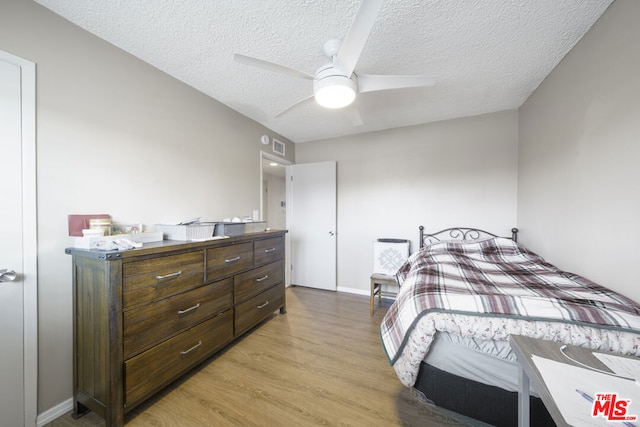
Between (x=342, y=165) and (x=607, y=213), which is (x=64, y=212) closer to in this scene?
(x=342, y=165)

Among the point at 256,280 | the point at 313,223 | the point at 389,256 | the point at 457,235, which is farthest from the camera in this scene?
the point at 313,223

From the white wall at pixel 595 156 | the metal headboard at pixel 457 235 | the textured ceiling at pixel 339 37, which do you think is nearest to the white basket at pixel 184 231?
the textured ceiling at pixel 339 37

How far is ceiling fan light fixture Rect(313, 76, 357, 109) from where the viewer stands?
1523 mm

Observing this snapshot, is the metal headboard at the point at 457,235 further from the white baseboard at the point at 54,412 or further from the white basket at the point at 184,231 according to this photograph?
the white baseboard at the point at 54,412

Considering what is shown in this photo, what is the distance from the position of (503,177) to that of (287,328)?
125 inches

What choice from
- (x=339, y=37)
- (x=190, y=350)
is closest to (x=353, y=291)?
(x=190, y=350)

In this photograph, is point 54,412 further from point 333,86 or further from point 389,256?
point 389,256

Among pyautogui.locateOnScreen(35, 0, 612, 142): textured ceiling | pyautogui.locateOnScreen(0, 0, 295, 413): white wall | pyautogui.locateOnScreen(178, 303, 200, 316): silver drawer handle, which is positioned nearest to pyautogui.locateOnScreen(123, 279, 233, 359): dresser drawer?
pyautogui.locateOnScreen(178, 303, 200, 316): silver drawer handle

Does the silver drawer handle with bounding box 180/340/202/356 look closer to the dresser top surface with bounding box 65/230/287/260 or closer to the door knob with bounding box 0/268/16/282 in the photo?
the dresser top surface with bounding box 65/230/287/260

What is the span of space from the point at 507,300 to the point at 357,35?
1.61m

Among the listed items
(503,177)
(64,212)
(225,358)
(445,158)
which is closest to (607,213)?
(503,177)

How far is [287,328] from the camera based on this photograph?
2.53 metres

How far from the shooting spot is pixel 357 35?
1.24 metres

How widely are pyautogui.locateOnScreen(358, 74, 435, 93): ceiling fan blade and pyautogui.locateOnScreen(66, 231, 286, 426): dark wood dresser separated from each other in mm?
1636
